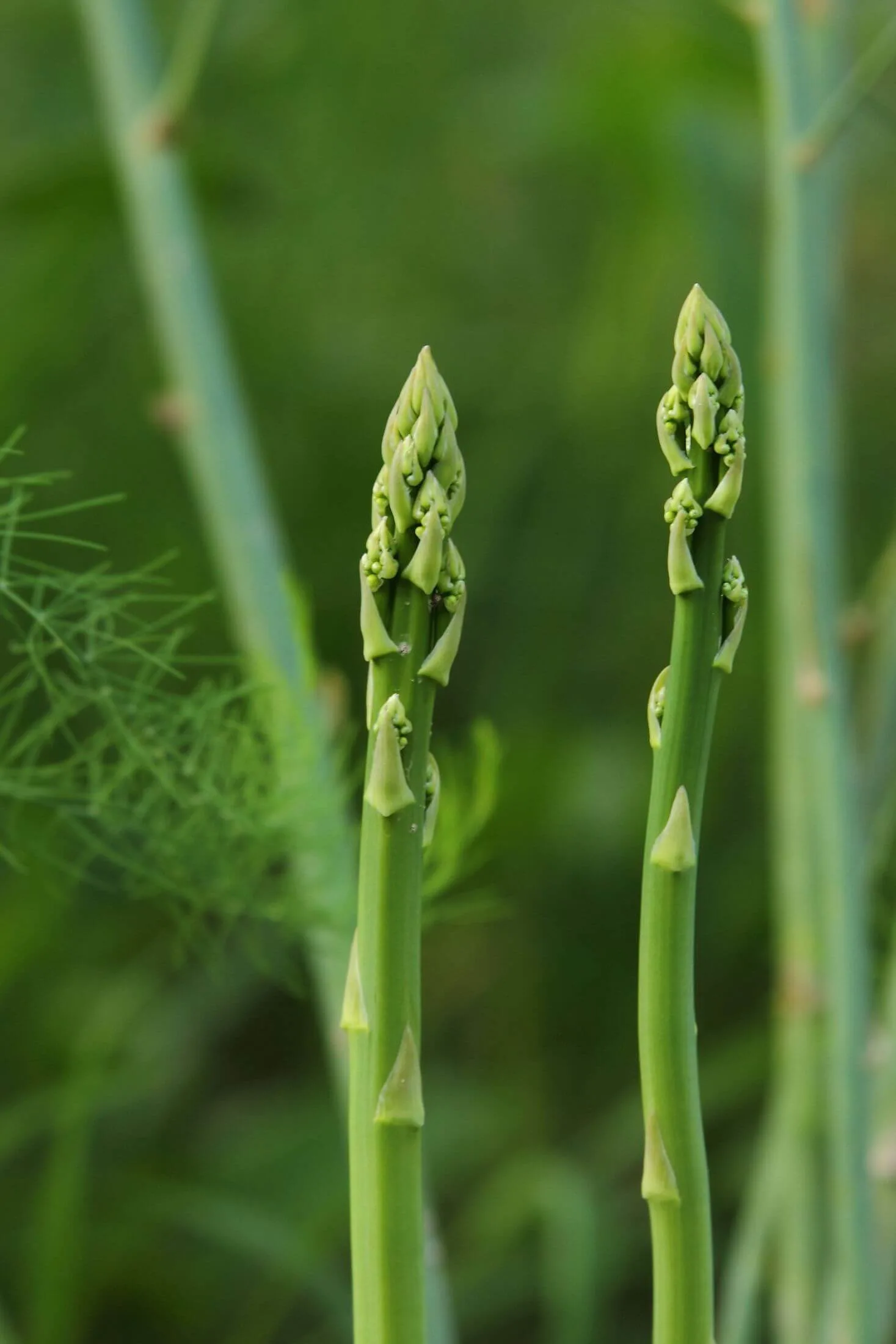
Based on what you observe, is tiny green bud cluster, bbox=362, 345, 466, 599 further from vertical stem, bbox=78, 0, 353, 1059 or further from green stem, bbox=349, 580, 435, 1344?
vertical stem, bbox=78, 0, 353, 1059

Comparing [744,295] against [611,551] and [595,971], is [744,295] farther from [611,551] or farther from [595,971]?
[595,971]

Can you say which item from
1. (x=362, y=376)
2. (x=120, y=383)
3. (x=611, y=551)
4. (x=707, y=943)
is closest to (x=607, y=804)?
(x=707, y=943)

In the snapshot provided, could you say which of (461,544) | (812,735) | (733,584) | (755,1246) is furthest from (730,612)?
(461,544)

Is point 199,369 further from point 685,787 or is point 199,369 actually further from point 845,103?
point 685,787

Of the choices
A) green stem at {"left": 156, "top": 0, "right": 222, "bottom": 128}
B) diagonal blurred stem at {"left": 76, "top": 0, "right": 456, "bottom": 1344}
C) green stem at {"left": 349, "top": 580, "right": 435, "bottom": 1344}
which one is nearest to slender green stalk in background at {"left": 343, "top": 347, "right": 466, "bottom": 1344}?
green stem at {"left": 349, "top": 580, "right": 435, "bottom": 1344}

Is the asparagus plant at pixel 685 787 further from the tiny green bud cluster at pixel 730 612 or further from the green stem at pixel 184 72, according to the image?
the green stem at pixel 184 72

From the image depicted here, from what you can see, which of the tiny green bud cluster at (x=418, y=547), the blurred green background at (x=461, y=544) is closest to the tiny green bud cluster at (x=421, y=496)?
the tiny green bud cluster at (x=418, y=547)
